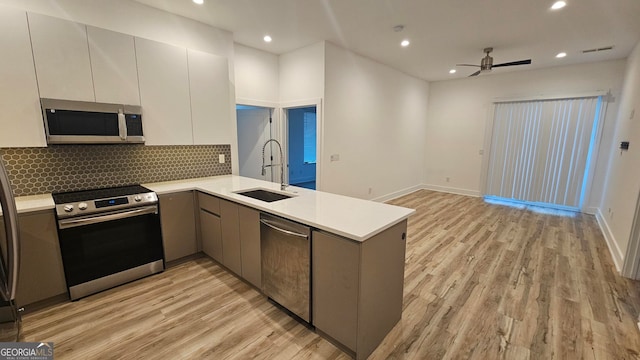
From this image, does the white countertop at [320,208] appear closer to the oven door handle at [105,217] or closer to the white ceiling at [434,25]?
the oven door handle at [105,217]

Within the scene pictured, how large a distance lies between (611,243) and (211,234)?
5132 millimetres

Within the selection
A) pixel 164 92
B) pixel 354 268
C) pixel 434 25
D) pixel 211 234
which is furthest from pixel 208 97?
pixel 434 25

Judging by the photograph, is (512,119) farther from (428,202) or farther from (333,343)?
(333,343)

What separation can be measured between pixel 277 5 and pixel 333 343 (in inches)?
132

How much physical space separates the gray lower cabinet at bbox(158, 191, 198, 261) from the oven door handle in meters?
0.17

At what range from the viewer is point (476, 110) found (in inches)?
245

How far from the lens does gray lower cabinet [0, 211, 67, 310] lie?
→ 206cm

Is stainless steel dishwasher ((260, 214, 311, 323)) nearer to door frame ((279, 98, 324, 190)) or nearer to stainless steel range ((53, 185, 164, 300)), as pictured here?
stainless steel range ((53, 185, 164, 300))

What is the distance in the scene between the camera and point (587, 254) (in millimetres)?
3387

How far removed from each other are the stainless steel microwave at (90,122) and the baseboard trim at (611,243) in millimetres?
5451

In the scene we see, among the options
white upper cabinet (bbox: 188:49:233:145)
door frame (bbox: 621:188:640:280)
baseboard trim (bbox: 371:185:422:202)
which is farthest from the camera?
baseboard trim (bbox: 371:185:422:202)

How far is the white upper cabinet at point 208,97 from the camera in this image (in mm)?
3111

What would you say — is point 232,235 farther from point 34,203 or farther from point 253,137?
point 253,137

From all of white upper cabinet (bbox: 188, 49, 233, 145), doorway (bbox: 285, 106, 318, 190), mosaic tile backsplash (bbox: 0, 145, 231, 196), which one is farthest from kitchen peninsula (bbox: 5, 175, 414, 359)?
doorway (bbox: 285, 106, 318, 190)
